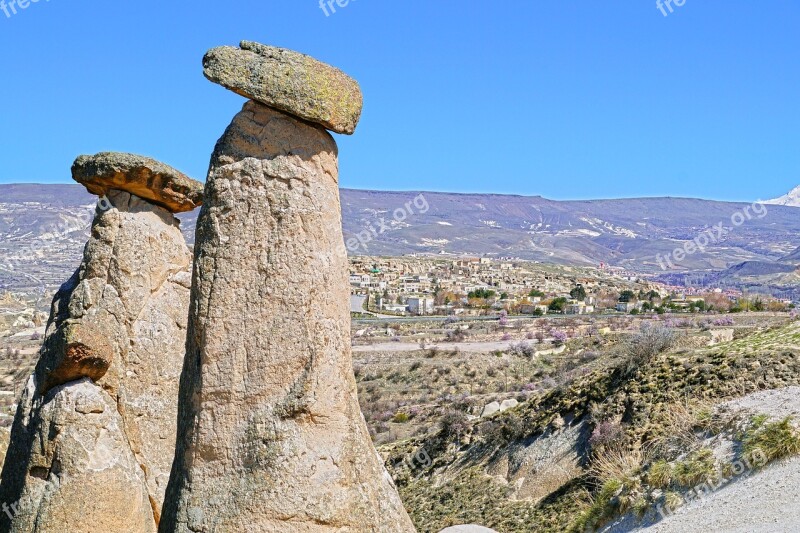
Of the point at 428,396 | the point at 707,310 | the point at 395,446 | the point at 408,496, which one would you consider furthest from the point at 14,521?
the point at 707,310

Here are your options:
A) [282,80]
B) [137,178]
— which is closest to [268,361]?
[282,80]

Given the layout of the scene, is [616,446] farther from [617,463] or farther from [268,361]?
[268,361]

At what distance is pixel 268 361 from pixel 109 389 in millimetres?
3104

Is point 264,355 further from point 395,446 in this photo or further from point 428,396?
point 428,396

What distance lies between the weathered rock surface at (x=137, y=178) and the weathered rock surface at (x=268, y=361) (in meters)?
3.25

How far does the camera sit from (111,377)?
858 cm

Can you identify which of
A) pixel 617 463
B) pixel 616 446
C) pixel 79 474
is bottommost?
pixel 617 463

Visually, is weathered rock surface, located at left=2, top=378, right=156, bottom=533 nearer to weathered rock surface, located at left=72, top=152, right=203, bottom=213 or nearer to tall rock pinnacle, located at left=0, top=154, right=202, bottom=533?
tall rock pinnacle, located at left=0, top=154, right=202, bottom=533

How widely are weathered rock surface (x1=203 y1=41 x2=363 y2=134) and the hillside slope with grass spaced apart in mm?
7217

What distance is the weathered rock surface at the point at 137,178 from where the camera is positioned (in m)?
9.19

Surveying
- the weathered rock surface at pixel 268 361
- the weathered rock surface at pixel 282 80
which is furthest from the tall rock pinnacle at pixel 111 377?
the weathered rock surface at pixel 282 80

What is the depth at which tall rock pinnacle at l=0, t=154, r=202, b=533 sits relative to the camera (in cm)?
790

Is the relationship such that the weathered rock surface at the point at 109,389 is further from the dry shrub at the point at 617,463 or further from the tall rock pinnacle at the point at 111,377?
the dry shrub at the point at 617,463

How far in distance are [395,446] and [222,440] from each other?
17.2 meters
